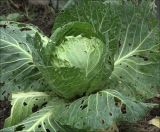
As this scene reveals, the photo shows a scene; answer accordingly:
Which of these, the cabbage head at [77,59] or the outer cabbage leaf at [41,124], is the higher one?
the cabbage head at [77,59]

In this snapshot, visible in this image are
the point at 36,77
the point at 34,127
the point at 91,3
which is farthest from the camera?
the point at 36,77

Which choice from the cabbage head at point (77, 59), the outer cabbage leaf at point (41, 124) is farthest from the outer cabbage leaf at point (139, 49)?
the outer cabbage leaf at point (41, 124)

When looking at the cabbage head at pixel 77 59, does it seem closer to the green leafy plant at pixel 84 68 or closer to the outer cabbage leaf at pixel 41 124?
the green leafy plant at pixel 84 68

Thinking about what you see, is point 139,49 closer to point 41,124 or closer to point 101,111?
point 101,111

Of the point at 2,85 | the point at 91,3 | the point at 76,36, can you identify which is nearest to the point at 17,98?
the point at 2,85

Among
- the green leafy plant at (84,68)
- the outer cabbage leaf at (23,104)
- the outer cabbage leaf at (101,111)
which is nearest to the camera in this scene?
the outer cabbage leaf at (101,111)

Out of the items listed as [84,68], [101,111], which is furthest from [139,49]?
[101,111]

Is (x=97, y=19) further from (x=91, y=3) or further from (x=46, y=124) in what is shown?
(x=46, y=124)
